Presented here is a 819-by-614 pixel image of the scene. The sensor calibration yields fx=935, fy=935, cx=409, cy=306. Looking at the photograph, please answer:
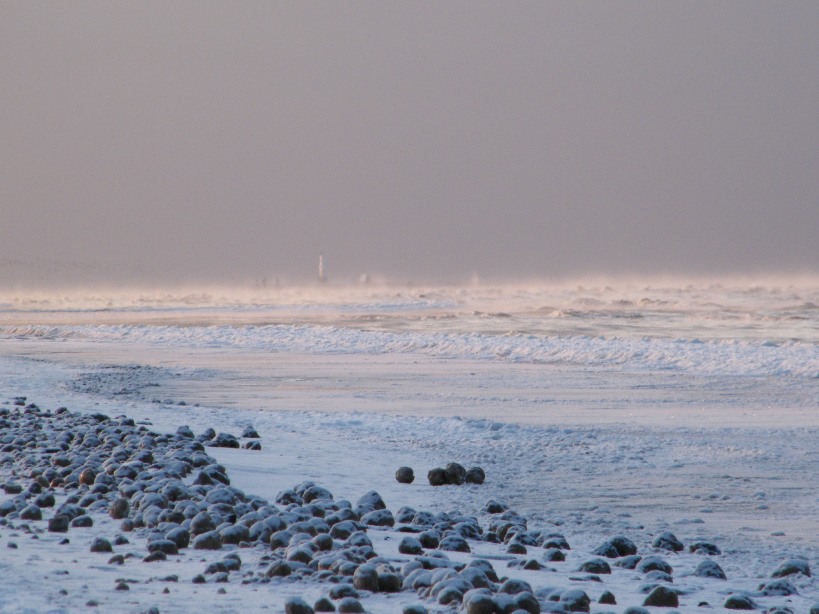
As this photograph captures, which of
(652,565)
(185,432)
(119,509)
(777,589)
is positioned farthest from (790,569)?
(185,432)

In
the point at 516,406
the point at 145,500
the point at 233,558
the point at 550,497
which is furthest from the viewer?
the point at 516,406

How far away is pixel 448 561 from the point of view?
5.15 metres

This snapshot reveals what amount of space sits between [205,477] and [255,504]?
99 cm

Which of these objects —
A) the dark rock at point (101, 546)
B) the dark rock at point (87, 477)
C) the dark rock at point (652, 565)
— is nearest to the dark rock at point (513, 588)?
the dark rock at point (652, 565)

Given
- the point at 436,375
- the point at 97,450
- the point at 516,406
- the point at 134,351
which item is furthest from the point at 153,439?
the point at 134,351

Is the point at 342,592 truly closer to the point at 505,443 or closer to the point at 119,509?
the point at 119,509

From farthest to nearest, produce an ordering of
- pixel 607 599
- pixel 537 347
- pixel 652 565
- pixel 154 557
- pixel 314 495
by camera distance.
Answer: pixel 537 347
pixel 314 495
pixel 652 565
pixel 154 557
pixel 607 599

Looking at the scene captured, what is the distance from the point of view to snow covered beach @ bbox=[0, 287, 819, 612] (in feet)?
16.3

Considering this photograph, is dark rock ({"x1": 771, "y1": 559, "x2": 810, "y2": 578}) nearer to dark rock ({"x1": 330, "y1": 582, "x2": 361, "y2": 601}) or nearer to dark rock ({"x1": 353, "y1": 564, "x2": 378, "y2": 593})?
dark rock ({"x1": 353, "y1": 564, "x2": 378, "y2": 593})

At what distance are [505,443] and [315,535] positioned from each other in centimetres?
506

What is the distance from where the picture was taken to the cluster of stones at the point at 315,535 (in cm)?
449

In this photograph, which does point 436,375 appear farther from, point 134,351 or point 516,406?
point 134,351

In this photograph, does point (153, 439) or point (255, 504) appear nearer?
point (255, 504)

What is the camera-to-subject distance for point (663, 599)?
15.0 feet
